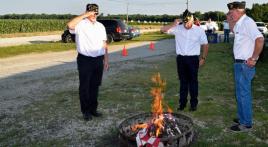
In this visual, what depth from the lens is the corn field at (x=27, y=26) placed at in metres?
51.2

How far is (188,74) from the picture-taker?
7.54 metres

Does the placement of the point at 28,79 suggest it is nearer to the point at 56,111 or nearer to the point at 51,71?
the point at 51,71

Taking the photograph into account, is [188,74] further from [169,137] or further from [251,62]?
[169,137]

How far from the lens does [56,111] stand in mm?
8031

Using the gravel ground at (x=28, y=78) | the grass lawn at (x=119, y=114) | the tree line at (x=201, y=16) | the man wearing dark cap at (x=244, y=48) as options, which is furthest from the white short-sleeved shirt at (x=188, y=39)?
the gravel ground at (x=28, y=78)

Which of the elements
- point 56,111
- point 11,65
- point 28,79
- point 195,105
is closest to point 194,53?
point 195,105

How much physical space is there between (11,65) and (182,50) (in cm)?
1072

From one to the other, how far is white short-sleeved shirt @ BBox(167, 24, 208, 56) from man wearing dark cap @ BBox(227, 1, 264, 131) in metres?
1.12

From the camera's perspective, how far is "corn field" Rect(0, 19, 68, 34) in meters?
51.2

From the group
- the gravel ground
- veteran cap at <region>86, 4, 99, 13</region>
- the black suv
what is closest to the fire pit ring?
veteran cap at <region>86, 4, 99, 13</region>

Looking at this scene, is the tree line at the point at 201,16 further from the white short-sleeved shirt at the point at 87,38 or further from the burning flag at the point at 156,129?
the burning flag at the point at 156,129

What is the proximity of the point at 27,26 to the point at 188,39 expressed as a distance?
51.5 meters

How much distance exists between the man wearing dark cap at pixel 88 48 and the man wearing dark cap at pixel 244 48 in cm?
238

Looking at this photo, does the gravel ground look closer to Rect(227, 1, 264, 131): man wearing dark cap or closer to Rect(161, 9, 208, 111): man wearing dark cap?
Rect(161, 9, 208, 111): man wearing dark cap
